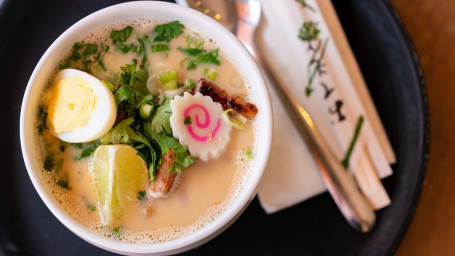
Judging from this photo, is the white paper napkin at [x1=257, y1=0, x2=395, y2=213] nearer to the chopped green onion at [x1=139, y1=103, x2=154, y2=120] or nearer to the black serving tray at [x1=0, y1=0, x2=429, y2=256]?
the black serving tray at [x1=0, y1=0, x2=429, y2=256]

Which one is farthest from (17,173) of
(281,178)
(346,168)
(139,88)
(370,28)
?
(370,28)

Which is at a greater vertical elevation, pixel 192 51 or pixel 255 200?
pixel 192 51

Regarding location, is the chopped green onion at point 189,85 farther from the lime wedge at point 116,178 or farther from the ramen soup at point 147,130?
the lime wedge at point 116,178

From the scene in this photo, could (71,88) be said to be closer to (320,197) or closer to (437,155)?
(320,197)

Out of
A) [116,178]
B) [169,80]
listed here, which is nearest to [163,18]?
[169,80]

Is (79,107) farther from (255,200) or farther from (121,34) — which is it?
(255,200)

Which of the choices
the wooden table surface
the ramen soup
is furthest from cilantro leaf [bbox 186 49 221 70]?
the wooden table surface
